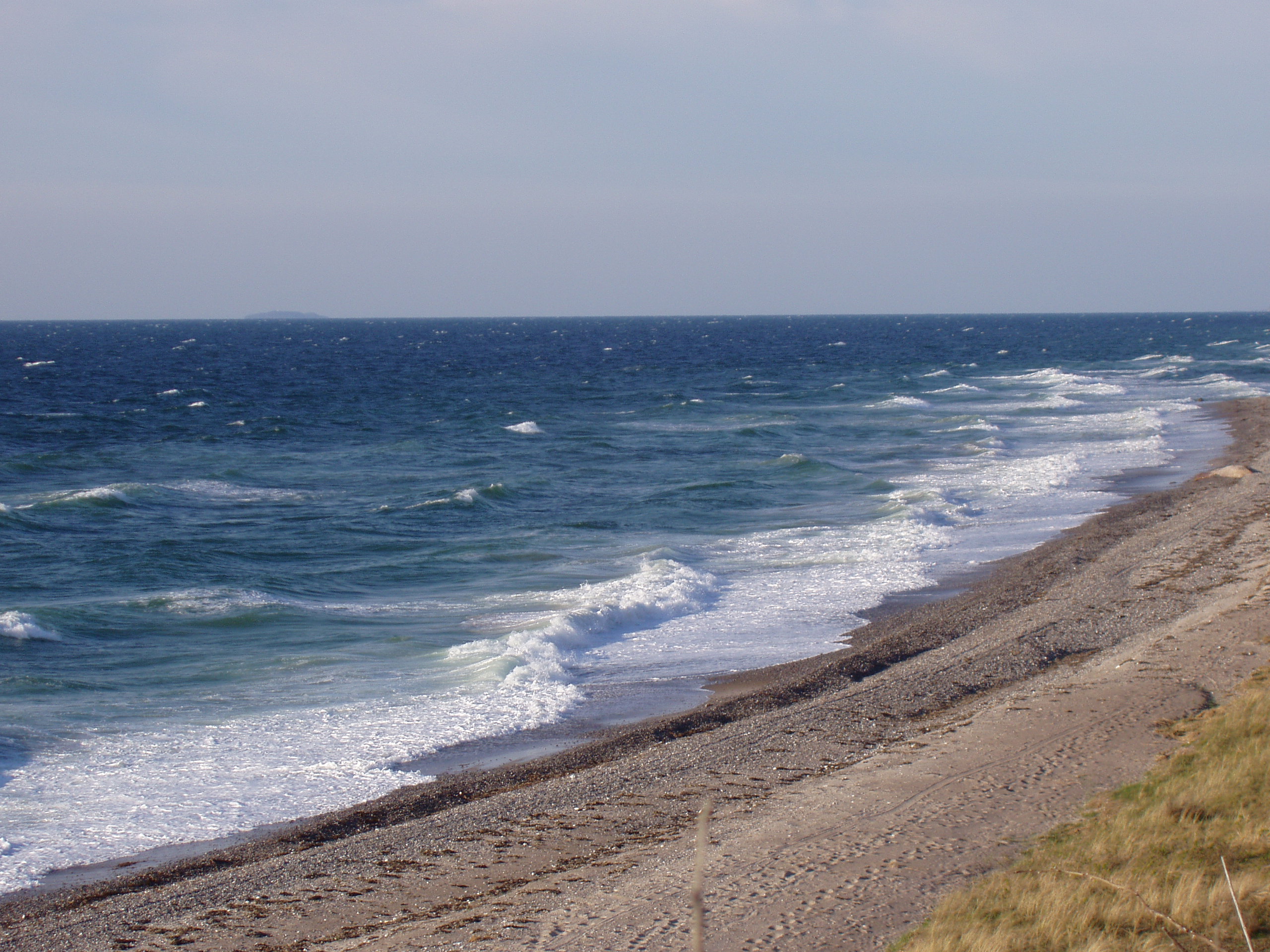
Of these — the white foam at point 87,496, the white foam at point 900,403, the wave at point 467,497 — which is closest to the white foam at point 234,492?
the white foam at point 87,496

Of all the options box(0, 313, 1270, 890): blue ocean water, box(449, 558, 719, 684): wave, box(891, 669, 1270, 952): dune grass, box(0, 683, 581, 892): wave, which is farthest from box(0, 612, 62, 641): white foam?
box(891, 669, 1270, 952): dune grass

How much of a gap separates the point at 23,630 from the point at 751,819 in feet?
45.9

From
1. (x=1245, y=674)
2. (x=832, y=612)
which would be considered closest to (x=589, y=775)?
(x=1245, y=674)

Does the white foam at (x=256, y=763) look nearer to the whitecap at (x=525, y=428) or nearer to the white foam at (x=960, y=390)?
the whitecap at (x=525, y=428)

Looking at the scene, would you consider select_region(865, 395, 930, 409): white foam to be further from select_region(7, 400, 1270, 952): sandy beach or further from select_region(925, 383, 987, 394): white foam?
select_region(7, 400, 1270, 952): sandy beach

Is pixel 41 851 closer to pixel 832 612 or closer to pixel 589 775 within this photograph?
pixel 589 775

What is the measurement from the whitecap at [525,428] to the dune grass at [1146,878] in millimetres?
40533

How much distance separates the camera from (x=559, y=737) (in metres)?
13.8

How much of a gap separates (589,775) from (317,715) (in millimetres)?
4731

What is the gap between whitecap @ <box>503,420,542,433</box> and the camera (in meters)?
48.7

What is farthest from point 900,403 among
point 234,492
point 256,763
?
point 256,763

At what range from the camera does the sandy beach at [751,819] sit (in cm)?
802

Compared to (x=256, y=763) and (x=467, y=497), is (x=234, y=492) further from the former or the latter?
(x=256, y=763)

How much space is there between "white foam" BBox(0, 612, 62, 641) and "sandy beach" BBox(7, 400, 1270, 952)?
31.0 ft
